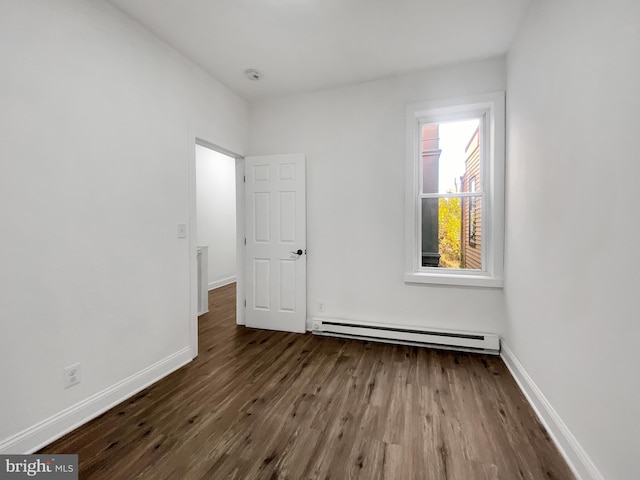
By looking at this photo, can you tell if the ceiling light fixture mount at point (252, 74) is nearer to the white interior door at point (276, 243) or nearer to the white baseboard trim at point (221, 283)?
the white interior door at point (276, 243)

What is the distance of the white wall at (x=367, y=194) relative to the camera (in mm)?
3066

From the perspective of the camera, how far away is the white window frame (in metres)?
2.90

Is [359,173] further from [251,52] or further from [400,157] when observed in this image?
[251,52]

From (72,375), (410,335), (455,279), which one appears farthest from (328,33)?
(72,375)

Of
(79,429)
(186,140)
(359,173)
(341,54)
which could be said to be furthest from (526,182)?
(79,429)

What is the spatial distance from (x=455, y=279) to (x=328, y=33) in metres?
2.55

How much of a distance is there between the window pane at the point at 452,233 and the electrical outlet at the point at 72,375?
3.10m

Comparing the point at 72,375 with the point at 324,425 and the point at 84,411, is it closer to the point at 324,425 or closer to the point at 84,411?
the point at 84,411

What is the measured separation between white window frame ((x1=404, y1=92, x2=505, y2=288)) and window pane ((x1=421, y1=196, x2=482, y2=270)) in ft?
0.24

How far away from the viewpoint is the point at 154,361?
2.51 m

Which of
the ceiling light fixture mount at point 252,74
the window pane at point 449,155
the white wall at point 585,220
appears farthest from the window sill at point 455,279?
the ceiling light fixture mount at point 252,74

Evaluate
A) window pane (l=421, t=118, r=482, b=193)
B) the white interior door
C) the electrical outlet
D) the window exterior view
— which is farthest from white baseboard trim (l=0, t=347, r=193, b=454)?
window pane (l=421, t=118, r=482, b=193)

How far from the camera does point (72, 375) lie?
191cm

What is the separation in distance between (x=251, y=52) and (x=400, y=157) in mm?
1771
